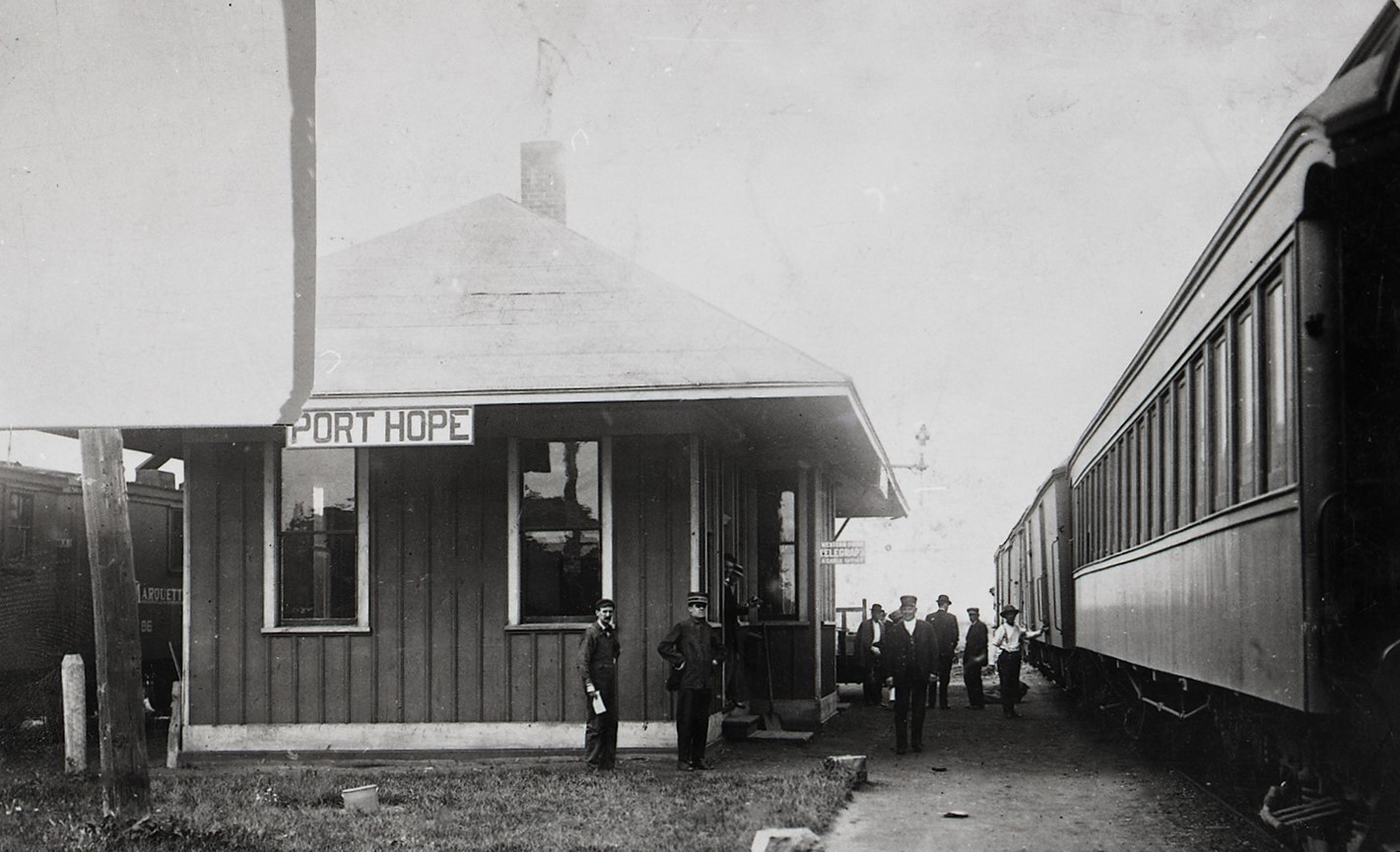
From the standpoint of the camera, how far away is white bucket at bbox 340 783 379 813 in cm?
989

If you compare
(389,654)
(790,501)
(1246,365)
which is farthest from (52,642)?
(1246,365)

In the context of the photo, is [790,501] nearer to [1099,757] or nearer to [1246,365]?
[1099,757]

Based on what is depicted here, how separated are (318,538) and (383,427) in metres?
2.32

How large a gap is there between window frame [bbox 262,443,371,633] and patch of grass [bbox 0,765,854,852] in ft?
5.20

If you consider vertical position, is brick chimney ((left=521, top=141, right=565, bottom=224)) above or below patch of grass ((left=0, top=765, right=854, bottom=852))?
above

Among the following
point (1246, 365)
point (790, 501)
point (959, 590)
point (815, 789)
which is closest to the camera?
point (1246, 365)

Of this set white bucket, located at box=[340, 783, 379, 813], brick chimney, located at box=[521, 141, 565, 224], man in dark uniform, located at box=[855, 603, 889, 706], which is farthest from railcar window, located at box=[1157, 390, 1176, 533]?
man in dark uniform, located at box=[855, 603, 889, 706]

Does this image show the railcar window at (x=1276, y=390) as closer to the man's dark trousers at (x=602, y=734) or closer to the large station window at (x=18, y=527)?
the man's dark trousers at (x=602, y=734)

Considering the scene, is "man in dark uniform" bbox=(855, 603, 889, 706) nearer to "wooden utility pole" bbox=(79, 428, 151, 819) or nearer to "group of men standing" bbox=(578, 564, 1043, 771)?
"group of men standing" bbox=(578, 564, 1043, 771)

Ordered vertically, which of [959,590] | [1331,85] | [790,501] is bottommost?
[959,590]

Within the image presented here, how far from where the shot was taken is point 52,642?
16609 mm

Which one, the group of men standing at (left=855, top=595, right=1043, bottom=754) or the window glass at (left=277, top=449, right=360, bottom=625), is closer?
the window glass at (left=277, top=449, right=360, bottom=625)

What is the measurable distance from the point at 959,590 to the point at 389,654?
68.8 metres

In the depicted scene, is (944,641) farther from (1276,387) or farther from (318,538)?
(1276,387)
